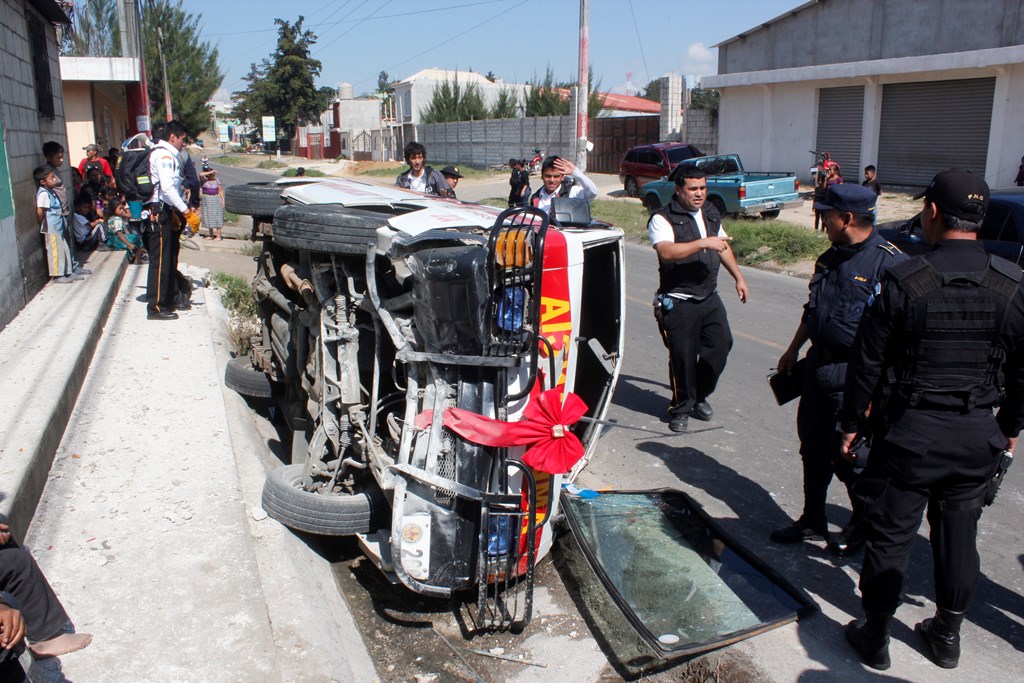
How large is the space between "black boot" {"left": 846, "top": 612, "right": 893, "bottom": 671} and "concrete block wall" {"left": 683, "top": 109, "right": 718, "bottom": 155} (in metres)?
29.5

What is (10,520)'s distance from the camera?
11.3ft

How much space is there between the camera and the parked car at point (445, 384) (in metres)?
3.25

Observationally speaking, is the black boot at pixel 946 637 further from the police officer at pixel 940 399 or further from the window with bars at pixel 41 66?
the window with bars at pixel 41 66

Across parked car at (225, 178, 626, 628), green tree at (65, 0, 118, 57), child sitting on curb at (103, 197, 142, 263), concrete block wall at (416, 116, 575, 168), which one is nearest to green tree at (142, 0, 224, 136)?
concrete block wall at (416, 116, 575, 168)

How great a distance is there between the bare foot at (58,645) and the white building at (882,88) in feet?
76.1

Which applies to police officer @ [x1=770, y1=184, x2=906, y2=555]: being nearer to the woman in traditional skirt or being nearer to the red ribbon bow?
the red ribbon bow

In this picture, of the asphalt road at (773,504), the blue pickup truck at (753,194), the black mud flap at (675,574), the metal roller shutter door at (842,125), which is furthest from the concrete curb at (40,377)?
the metal roller shutter door at (842,125)

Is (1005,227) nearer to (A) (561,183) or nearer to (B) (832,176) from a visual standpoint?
(A) (561,183)

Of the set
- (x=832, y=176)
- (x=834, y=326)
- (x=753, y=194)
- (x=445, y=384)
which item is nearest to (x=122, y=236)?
(x=445, y=384)

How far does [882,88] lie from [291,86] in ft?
199

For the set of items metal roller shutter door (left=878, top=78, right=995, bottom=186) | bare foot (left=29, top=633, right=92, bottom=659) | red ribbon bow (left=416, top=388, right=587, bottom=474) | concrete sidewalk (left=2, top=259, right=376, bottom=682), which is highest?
metal roller shutter door (left=878, top=78, right=995, bottom=186)

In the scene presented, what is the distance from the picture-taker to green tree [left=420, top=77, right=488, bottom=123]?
50062 millimetres

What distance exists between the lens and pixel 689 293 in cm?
576

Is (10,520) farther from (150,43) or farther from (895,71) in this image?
(150,43)
